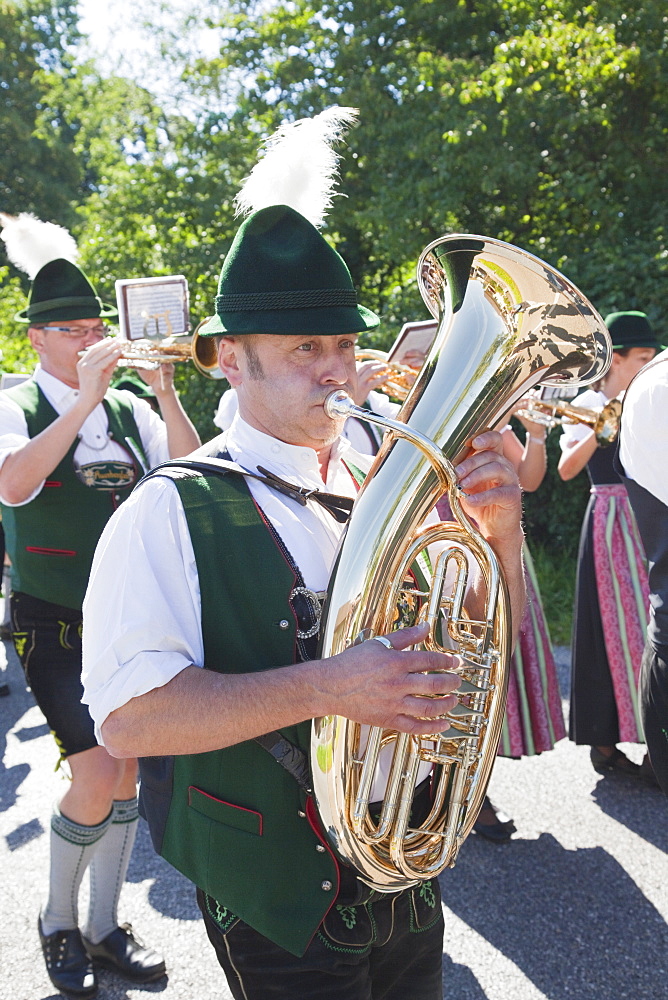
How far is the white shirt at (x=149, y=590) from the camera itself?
53.7 inches

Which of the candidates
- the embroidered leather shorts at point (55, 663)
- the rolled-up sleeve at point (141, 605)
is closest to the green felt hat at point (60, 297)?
the embroidered leather shorts at point (55, 663)

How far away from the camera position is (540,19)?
859 centimetres

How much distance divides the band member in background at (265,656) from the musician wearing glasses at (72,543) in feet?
3.77

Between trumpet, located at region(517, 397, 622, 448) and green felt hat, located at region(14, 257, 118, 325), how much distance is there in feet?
5.71

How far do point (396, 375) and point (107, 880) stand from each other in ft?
6.83

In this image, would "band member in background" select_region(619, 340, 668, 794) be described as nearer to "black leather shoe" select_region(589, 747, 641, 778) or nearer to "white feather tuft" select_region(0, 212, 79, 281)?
"black leather shoe" select_region(589, 747, 641, 778)

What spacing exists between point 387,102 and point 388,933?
29.7 feet

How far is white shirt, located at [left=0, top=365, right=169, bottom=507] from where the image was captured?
2850 millimetres

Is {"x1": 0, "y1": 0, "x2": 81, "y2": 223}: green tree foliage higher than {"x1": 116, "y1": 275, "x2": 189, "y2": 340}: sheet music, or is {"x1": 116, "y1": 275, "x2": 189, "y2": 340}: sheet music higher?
{"x1": 0, "y1": 0, "x2": 81, "y2": 223}: green tree foliage

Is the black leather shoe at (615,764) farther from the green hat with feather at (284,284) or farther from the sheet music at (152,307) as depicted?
the green hat with feather at (284,284)

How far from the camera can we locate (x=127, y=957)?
2.73m

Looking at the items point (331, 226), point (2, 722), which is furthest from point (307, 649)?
point (331, 226)

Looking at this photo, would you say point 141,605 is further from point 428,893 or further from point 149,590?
point 428,893

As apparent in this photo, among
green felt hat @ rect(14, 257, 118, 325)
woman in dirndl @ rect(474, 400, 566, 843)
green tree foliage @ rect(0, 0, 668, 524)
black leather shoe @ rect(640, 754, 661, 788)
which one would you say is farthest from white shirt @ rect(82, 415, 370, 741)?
green tree foliage @ rect(0, 0, 668, 524)
